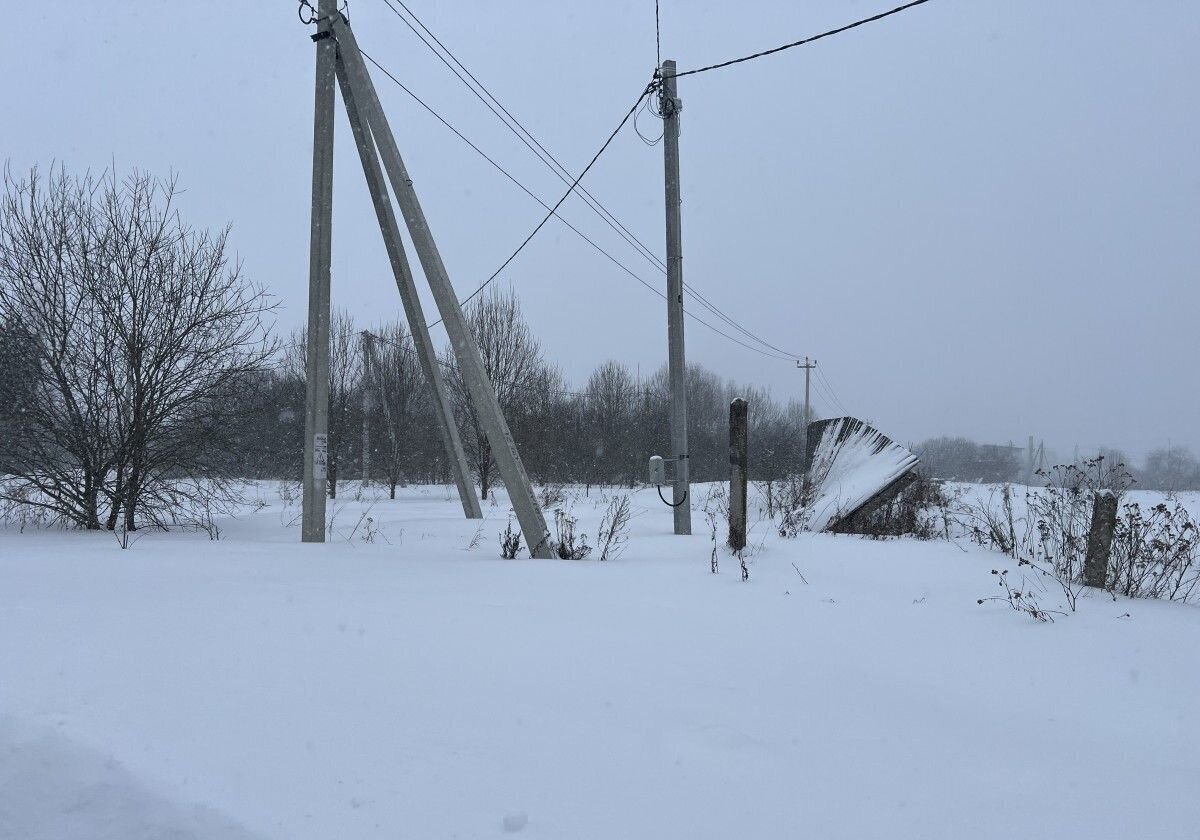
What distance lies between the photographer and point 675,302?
352 inches

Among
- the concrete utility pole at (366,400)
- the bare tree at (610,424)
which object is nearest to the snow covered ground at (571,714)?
the concrete utility pole at (366,400)

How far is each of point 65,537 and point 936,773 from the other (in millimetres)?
8890

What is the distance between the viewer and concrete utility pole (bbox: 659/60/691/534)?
28.0 feet

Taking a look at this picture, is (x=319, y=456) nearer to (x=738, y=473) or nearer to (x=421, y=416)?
(x=738, y=473)

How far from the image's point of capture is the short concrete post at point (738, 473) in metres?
6.14

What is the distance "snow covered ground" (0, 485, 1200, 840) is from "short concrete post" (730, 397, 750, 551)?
1789 mm

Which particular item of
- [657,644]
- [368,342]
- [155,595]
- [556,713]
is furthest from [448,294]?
[368,342]

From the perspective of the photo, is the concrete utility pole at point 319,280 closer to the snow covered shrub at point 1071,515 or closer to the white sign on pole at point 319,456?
the white sign on pole at point 319,456

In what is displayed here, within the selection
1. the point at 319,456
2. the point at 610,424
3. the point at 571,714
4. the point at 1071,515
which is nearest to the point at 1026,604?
the point at 1071,515

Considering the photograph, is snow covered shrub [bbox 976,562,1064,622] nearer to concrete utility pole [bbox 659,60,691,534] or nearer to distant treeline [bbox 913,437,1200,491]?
concrete utility pole [bbox 659,60,691,534]

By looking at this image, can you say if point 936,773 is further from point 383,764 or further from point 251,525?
point 251,525

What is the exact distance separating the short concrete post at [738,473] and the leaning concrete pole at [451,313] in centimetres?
165

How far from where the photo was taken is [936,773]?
82.0 inches

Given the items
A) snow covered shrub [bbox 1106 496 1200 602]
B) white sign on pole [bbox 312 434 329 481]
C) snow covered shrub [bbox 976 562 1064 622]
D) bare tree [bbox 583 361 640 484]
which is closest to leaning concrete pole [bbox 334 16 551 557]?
white sign on pole [bbox 312 434 329 481]
